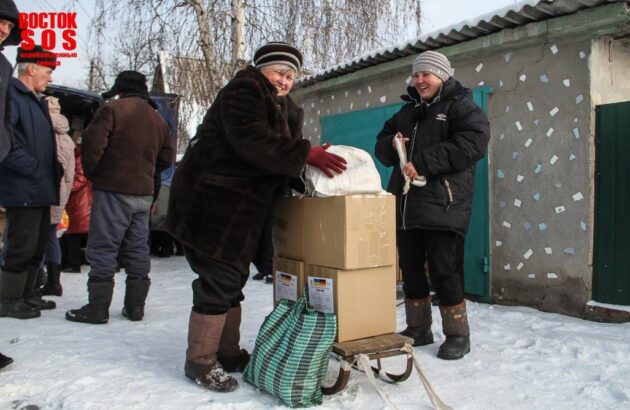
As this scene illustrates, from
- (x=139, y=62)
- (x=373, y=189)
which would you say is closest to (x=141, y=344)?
(x=373, y=189)

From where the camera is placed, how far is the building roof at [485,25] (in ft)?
14.0

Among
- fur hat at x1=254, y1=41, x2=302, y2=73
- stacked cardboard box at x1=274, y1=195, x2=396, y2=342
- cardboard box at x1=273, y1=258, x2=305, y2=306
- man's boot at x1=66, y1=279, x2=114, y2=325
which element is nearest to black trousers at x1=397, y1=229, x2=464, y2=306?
stacked cardboard box at x1=274, y1=195, x2=396, y2=342

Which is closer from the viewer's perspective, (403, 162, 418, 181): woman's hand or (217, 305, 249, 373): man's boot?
(217, 305, 249, 373): man's boot

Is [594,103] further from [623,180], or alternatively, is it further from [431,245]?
[431,245]

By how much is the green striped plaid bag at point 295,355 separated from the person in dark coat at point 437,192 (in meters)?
0.97

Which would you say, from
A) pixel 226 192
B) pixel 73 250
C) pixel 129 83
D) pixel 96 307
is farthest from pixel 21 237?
pixel 73 250

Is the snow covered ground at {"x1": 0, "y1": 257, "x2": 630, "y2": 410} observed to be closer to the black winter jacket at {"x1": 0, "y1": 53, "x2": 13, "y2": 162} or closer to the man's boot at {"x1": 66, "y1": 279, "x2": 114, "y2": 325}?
the man's boot at {"x1": 66, "y1": 279, "x2": 114, "y2": 325}

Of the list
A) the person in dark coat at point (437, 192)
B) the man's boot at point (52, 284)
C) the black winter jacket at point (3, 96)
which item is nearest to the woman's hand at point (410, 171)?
the person in dark coat at point (437, 192)

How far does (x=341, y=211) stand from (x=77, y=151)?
505 centimetres

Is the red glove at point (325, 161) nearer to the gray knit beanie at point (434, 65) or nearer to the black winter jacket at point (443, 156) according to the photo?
the black winter jacket at point (443, 156)

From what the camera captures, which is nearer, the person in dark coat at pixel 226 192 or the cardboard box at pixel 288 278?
the person in dark coat at pixel 226 192

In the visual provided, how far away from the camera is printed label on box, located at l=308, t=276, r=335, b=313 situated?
8.66 ft

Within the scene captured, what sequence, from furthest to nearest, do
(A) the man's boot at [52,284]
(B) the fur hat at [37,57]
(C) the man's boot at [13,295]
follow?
(A) the man's boot at [52,284] < (B) the fur hat at [37,57] < (C) the man's boot at [13,295]

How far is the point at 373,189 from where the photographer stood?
2.72 metres
